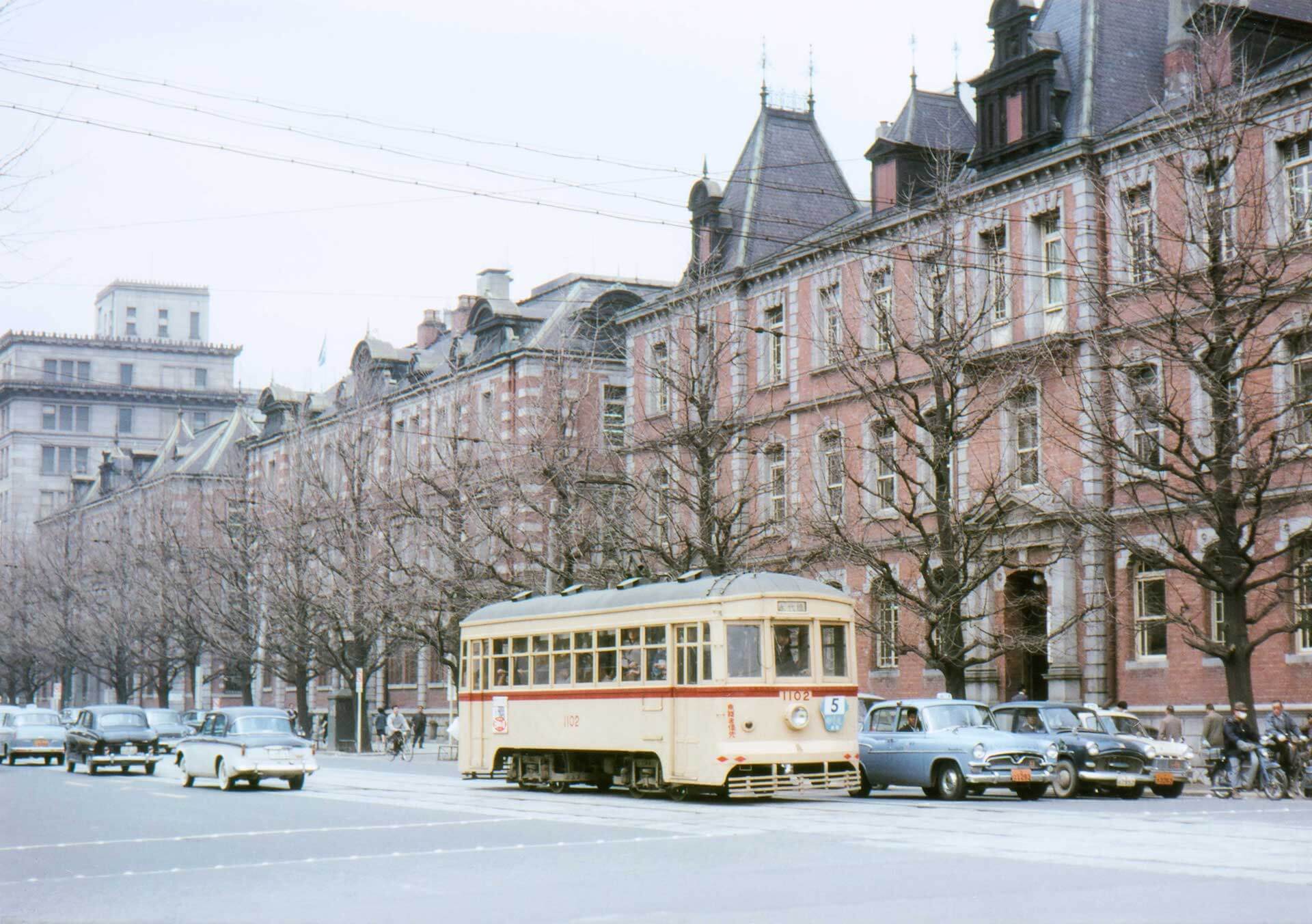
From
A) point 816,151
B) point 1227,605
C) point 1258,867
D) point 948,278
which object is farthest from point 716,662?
point 816,151

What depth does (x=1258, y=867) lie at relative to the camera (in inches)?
553

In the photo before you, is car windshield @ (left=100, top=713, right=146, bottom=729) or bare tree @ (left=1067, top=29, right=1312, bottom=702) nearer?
bare tree @ (left=1067, top=29, right=1312, bottom=702)

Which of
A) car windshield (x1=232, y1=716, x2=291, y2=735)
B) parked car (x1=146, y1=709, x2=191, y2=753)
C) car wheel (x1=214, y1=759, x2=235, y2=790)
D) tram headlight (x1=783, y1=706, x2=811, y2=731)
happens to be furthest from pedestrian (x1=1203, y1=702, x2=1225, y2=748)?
parked car (x1=146, y1=709, x2=191, y2=753)

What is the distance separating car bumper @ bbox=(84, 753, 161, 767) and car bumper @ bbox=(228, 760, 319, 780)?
300 inches

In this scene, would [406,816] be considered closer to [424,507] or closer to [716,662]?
[716,662]

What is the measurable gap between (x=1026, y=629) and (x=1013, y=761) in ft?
44.8

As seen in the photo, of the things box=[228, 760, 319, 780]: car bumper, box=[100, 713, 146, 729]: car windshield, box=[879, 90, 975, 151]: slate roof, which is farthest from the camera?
box=[879, 90, 975, 151]: slate roof

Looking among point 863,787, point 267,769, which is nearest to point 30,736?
point 267,769

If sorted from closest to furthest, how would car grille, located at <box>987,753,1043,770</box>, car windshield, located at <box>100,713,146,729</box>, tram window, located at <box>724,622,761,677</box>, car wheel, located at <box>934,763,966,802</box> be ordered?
tram window, located at <box>724,622,761,677</box>, car grille, located at <box>987,753,1043,770</box>, car wheel, located at <box>934,763,966,802</box>, car windshield, located at <box>100,713,146,729</box>

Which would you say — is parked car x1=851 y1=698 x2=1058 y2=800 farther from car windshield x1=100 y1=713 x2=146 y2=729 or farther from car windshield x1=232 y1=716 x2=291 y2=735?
car windshield x1=100 y1=713 x2=146 y2=729

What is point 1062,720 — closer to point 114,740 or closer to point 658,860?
point 658,860

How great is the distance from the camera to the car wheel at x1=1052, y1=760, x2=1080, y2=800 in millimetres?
26281

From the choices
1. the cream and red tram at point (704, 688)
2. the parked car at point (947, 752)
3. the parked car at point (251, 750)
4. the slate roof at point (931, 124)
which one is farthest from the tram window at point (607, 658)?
the slate roof at point (931, 124)

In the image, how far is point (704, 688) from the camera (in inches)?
933
